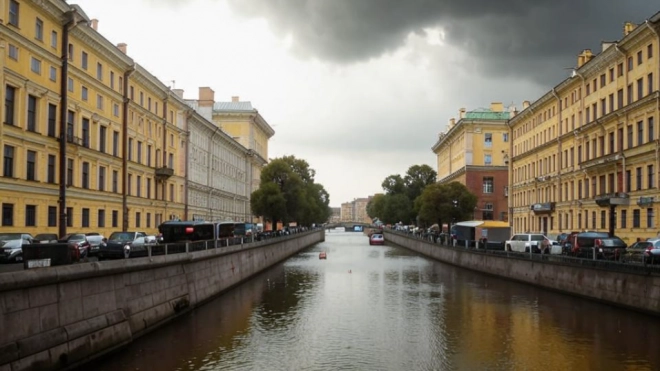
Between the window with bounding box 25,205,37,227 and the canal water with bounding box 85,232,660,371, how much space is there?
13.9 meters

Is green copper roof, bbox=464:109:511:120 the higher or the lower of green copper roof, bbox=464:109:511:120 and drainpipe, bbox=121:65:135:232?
the higher

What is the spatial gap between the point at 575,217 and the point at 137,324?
53.5 m

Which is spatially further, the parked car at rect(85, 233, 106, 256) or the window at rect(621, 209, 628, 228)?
the window at rect(621, 209, 628, 228)

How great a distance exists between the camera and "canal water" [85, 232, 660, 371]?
67.8 ft

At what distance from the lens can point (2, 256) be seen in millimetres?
26641

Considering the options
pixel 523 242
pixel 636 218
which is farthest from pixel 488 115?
pixel 523 242

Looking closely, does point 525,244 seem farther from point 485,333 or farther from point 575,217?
point 485,333

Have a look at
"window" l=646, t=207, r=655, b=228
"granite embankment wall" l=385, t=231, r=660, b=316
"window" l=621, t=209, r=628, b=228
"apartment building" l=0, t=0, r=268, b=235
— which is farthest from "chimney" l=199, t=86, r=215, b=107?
"window" l=646, t=207, r=655, b=228

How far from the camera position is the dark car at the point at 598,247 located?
3145 centimetres

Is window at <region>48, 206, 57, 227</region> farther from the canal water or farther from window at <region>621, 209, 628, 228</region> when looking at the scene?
window at <region>621, 209, 628, 228</region>

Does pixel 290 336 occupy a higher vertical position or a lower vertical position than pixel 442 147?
lower

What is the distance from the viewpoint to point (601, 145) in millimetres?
59719

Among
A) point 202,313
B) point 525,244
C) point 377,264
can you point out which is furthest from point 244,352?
point 377,264

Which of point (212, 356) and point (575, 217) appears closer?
point (212, 356)
